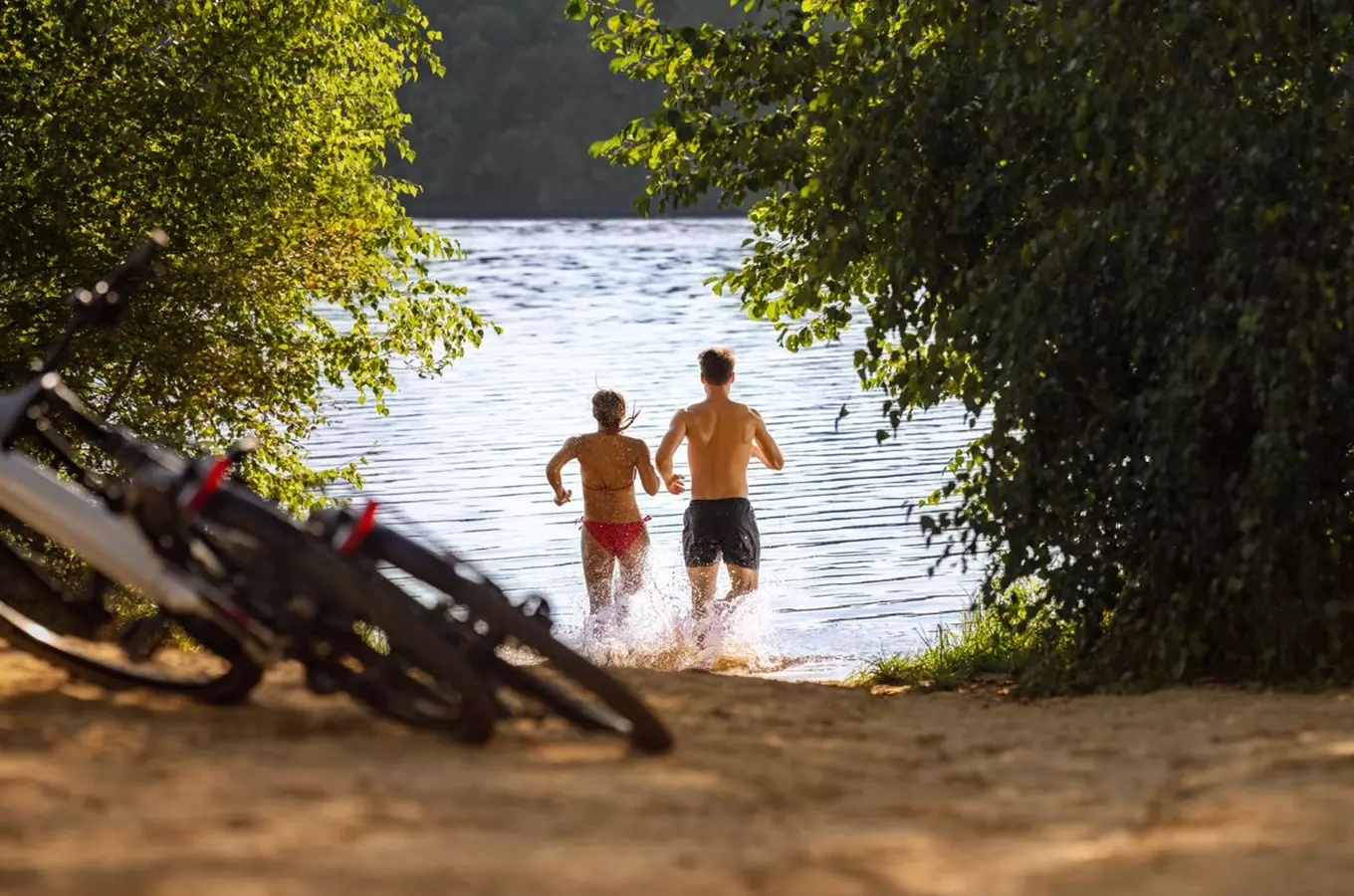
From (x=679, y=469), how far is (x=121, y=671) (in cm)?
1672

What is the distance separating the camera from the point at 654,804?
3.90m

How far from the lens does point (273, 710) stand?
492 cm

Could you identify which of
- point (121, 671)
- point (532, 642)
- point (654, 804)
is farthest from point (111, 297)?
point (654, 804)

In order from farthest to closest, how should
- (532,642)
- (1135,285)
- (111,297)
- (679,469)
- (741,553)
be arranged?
(679,469) < (741,553) < (1135,285) < (111,297) < (532,642)

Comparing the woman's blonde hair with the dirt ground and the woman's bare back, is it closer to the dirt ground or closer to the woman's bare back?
the woman's bare back

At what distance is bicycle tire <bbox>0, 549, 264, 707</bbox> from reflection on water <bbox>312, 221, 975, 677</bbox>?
6.13 meters

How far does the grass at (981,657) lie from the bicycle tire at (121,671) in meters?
4.10

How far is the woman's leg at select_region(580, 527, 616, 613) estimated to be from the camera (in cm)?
1148

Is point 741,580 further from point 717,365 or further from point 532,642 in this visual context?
point 532,642

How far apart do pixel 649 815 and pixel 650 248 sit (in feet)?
219

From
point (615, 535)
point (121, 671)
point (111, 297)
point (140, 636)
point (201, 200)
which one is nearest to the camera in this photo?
point (140, 636)

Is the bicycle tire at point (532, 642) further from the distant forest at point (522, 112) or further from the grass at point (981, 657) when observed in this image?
the distant forest at point (522, 112)

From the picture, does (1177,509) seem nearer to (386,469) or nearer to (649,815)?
(649,815)

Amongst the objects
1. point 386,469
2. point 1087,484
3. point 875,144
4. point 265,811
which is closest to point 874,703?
point 1087,484
